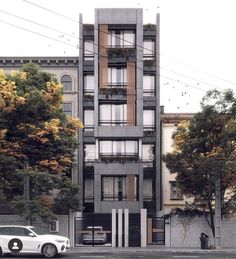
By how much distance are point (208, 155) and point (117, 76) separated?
59.1 ft

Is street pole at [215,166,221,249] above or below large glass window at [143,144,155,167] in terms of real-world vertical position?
below

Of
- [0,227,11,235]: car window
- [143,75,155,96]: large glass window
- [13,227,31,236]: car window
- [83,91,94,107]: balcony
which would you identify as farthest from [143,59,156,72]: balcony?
[0,227,11,235]: car window

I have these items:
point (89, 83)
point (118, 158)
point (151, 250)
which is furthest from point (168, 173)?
point (151, 250)

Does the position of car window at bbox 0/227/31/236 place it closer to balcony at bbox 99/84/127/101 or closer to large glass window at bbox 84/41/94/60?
balcony at bbox 99/84/127/101

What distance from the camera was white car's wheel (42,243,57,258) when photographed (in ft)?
102

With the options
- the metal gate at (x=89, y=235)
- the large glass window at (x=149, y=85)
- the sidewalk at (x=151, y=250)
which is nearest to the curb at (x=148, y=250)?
the sidewalk at (x=151, y=250)

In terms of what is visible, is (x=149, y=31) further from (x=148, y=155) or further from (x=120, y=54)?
(x=148, y=155)

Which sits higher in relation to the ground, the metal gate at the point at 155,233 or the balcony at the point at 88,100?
the balcony at the point at 88,100

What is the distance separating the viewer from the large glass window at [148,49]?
5459 centimetres

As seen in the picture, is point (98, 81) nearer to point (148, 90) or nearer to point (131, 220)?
A: point (148, 90)

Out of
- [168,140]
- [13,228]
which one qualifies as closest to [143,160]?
[168,140]

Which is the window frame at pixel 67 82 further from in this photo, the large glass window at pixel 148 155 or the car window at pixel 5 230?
the car window at pixel 5 230

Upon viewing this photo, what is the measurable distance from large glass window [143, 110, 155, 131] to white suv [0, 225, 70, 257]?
25244mm

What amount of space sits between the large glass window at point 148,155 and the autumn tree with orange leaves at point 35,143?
50.7ft
